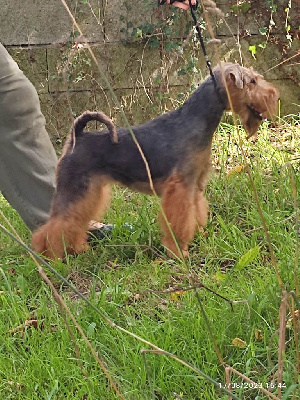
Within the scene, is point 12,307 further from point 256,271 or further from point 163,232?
point 256,271

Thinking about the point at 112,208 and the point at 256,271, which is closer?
the point at 256,271

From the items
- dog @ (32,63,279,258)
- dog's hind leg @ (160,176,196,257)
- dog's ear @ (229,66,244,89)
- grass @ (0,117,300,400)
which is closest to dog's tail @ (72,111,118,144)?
dog @ (32,63,279,258)

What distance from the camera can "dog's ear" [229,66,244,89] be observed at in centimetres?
304

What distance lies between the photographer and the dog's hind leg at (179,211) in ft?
10.6

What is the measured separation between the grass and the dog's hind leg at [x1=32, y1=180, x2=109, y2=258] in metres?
0.12

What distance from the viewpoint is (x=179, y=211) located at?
3234 mm

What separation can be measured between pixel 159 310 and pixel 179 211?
0.71 meters

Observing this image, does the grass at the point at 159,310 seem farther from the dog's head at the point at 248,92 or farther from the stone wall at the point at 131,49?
the stone wall at the point at 131,49

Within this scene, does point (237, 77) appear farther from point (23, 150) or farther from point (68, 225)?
point (23, 150)

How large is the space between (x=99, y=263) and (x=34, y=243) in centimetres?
44

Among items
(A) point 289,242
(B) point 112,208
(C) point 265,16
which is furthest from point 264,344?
(C) point 265,16

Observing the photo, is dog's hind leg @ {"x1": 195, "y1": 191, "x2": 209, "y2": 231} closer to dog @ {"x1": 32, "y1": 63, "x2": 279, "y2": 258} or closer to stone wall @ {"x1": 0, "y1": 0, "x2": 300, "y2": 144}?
dog @ {"x1": 32, "y1": 63, "x2": 279, "y2": 258}

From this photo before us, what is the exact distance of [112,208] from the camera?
4090mm

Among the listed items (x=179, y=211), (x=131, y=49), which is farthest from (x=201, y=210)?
(x=131, y=49)
